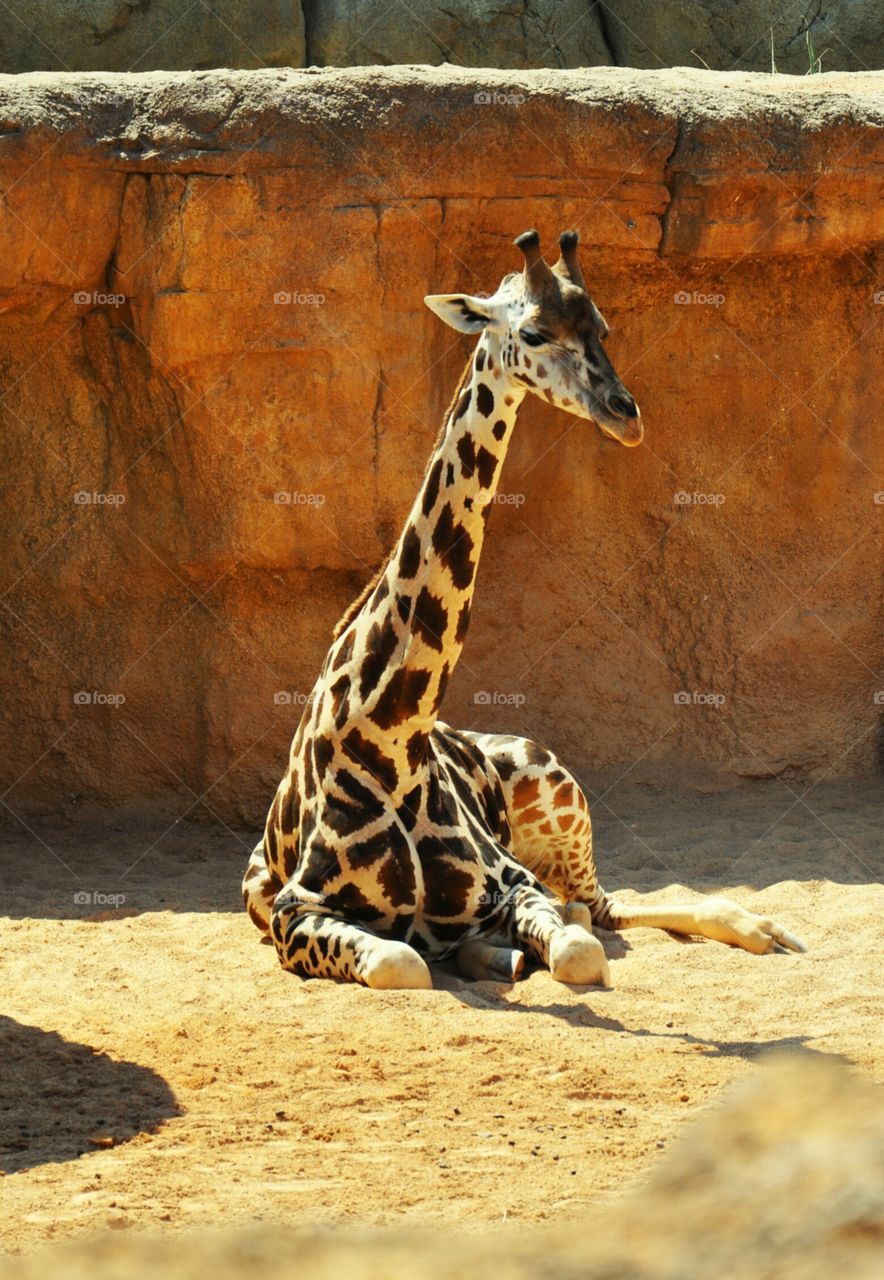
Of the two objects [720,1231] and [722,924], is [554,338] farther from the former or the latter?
[720,1231]

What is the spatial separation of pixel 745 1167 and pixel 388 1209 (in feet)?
5.50

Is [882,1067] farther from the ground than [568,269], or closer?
closer

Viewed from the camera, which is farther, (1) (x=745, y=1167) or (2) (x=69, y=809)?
(2) (x=69, y=809)

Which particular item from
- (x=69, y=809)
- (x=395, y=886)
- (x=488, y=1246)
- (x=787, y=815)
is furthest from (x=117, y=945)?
(x=488, y=1246)

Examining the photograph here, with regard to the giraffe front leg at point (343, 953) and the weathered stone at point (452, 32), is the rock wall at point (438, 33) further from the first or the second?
the giraffe front leg at point (343, 953)

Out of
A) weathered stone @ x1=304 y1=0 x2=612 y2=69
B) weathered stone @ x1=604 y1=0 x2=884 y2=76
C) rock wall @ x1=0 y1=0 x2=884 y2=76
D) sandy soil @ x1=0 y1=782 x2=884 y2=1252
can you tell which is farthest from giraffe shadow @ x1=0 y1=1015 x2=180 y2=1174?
weathered stone @ x1=604 y1=0 x2=884 y2=76

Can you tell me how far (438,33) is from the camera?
13.5 m

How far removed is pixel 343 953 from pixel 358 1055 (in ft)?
2.82

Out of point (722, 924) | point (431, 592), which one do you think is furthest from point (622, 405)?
point (722, 924)

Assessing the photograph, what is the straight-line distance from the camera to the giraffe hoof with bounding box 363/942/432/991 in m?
5.36

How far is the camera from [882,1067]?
4.39 meters

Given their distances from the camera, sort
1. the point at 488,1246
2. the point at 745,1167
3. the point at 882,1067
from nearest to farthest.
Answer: the point at 745,1167 → the point at 488,1246 → the point at 882,1067

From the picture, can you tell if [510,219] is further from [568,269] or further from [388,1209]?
[388,1209]

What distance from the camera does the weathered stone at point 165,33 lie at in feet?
42.7
